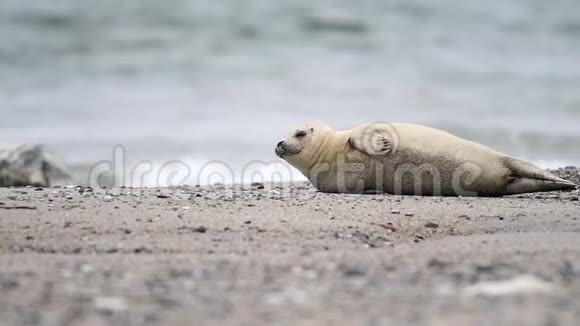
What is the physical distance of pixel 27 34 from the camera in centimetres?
1966

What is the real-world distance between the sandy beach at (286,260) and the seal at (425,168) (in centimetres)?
18

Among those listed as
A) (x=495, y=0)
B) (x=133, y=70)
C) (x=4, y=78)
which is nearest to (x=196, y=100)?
(x=133, y=70)

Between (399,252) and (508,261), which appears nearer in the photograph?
(508,261)

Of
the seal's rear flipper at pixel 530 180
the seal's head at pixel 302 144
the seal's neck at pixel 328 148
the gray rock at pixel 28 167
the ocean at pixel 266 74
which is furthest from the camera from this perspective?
the ocean at pixel 266 74

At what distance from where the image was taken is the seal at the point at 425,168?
229 inches

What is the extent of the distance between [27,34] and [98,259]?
672 inches

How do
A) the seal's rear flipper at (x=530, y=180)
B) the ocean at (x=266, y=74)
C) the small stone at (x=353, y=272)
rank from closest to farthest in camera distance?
the small stone at (x=353, y=272) < the seal's rear flipper at (x=530, y=180) < the ocean at (x=266, y=74)

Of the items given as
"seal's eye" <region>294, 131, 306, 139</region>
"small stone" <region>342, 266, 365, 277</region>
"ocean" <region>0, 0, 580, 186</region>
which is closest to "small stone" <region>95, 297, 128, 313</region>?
"small stone" <region>342, 266, 365, 277</region>

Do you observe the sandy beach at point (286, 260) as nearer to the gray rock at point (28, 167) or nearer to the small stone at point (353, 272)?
the small stone at point (353, 272)

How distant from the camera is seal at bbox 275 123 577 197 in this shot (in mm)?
5820

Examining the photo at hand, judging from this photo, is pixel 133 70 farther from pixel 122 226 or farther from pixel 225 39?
pixel 122 226

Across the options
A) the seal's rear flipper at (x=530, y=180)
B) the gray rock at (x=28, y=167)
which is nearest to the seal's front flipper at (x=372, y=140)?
the seal's rear flipper at (x=530, y=180)

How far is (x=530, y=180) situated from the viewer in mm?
5754

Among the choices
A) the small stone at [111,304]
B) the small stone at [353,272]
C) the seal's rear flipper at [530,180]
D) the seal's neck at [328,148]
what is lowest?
the small stone at [111,304]
